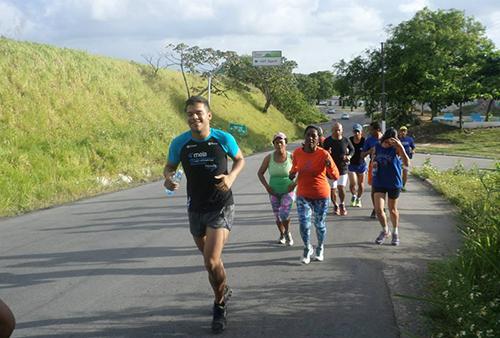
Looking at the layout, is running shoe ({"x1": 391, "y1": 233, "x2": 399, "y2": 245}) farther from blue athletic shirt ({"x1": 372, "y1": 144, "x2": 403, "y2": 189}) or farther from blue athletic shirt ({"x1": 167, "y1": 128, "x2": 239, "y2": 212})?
blue athletic shirt ({"x1": 167, "y1": 128, "x2": 239, "y2": 212})

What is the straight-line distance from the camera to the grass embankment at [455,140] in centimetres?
3139

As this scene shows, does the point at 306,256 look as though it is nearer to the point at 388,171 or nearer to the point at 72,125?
the point at 388,171

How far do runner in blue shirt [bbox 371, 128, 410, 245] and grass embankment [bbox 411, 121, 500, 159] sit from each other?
23.2m

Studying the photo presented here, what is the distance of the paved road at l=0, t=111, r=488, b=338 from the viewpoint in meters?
4.46

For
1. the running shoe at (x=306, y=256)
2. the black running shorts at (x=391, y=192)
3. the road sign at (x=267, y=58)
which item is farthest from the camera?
the road sign at (x=267, y=58)

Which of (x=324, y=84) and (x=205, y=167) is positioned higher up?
(x=324, y=84)

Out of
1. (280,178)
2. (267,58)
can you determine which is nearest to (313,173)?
(280,178)

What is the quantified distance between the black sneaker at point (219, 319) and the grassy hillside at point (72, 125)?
309 inches

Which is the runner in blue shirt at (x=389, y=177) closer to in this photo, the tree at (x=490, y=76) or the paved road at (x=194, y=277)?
the paved road at (x=194, y=277)

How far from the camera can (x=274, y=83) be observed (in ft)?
168

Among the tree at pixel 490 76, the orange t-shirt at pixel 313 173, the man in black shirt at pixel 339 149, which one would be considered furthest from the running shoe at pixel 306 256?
the tree at pixel 490 76

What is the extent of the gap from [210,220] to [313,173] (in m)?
2.31

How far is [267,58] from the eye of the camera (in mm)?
41938

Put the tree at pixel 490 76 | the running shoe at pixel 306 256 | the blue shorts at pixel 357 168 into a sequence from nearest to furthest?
1. the running shoe at pixel 306 256
2. the blue shorts at pixel 357 168
3. the tree at pixel 490 76
